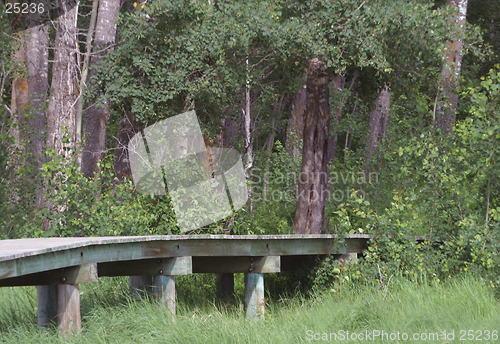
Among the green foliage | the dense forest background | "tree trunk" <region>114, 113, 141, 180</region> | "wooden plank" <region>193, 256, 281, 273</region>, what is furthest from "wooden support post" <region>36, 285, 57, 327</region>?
"tree trunk" <region>114, 113, 141, 180</region>

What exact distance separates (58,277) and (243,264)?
2.80 metres

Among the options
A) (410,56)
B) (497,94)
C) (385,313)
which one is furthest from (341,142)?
(385,313)

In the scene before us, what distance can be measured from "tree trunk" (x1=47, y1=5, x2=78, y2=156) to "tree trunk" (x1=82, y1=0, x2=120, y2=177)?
368mm

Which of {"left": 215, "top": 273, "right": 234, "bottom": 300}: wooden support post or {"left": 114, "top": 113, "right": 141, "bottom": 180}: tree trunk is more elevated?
{"left": 114, "top": 113, "right": 141, "bottom": 180}: tree trunk

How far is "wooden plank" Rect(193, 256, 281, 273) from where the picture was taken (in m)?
8.41

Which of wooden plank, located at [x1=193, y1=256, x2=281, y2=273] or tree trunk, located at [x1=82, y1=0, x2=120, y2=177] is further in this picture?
tree trunk, located at [x1=82, y1=0, x2=120, y2=177]

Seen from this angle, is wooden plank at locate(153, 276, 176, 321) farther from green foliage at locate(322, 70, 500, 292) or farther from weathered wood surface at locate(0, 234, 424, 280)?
green foliage at locate(322, 70, 500, 292)

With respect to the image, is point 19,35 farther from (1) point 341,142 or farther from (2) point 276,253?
(1) point 341,142

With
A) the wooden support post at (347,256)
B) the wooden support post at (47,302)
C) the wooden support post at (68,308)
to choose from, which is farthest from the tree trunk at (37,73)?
the wooden support post at (68,308)

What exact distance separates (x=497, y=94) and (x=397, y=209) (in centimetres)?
214

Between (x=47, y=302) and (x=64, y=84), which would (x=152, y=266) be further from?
(x=64, y=84)

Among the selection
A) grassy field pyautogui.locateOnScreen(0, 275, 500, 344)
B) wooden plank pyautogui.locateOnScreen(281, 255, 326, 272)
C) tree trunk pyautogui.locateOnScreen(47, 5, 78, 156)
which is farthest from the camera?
tree trunk pyautogui.locateOnScreen(47, 5, 78, 156)

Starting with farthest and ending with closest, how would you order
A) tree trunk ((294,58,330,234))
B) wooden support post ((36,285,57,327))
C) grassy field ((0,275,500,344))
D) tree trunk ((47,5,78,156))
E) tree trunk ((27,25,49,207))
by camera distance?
tree trunk ((27,25,49,207)) → tree trunk ((47,5,78,156)) → tree trunk ((294,58,330,234)) → wooden support post ((36,285,57,327)) → grassy field ((0,275,500,344))

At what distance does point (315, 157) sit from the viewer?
11.1 m
